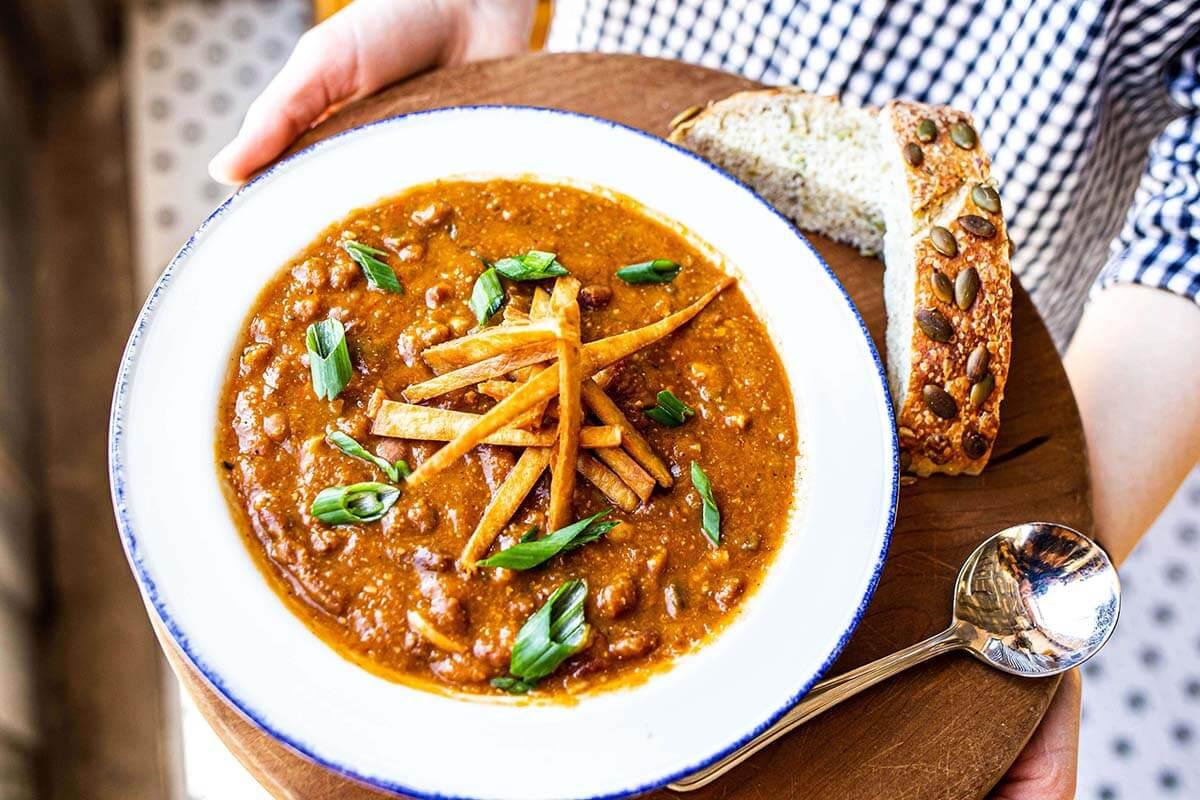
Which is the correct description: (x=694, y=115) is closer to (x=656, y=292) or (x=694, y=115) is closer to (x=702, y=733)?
(x=656, y=292)

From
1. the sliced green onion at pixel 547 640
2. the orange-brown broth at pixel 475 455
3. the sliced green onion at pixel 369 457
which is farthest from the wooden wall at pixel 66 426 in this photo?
the sliced green onion at pixel 547 640

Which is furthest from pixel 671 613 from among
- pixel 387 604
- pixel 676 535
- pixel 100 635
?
pixel 100 635

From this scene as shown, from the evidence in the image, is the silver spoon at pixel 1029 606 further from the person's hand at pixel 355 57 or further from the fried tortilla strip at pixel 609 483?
the person's hand at pixel 355 57

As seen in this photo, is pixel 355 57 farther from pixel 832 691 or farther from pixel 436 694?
pixel 832 691

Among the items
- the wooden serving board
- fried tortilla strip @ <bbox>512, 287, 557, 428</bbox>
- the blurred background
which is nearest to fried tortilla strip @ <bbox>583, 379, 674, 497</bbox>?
fried tortilla strip @ <bbox>512, 287, 557, 428</bbox>

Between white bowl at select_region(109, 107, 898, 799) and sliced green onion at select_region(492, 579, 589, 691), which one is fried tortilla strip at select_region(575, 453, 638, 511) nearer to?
sliced green onion at select_region(492, 579, 589, 691)
